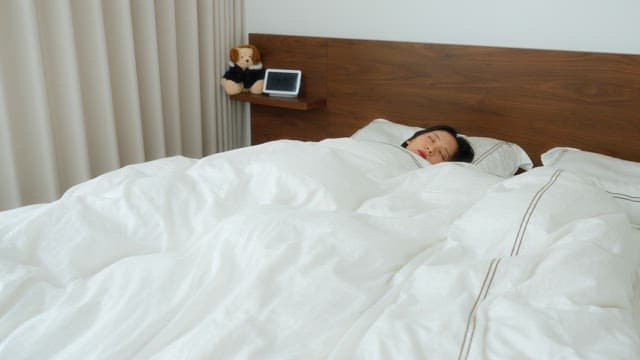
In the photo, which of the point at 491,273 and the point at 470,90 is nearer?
the point at 491,273

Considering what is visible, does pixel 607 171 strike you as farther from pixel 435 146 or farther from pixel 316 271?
pixel 316 271

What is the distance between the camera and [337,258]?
3.82ft

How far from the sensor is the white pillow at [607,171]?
1800mm

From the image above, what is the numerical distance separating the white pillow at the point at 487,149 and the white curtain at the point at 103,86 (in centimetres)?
103

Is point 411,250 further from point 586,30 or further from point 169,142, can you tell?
point 169,142

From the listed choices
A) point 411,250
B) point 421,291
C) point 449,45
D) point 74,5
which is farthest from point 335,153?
point 74,5

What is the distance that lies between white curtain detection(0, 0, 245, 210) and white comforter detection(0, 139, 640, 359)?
77 cm

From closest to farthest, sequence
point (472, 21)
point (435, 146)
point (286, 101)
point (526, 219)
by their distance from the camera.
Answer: point (526, 219), point (435, 146), point (472, 21), point (286, 101)

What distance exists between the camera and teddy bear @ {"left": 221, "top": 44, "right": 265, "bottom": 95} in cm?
293

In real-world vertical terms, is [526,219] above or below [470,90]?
below

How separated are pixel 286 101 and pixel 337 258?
1.74m

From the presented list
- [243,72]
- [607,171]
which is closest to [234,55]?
[243,72]

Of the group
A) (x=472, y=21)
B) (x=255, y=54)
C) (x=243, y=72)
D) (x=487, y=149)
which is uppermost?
(x=472, y=21)

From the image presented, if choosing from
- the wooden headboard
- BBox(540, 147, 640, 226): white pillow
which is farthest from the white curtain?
BBox(540, 147, 640, 226): white pillow
